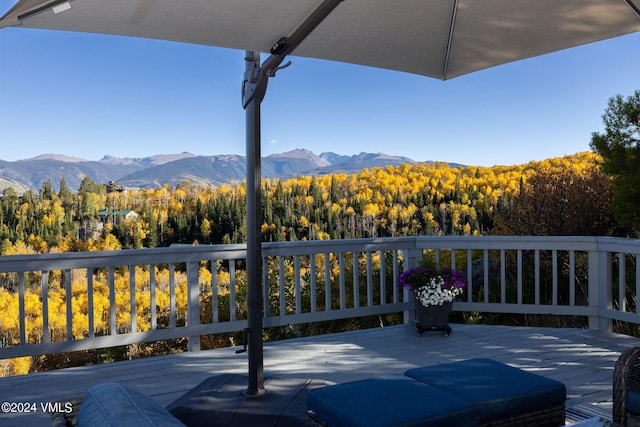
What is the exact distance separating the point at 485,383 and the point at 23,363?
1010 cm

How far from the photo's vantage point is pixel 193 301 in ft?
13.4

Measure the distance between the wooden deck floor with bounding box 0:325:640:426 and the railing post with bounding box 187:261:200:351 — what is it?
0.13 metres

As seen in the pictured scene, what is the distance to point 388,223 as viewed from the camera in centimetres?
991

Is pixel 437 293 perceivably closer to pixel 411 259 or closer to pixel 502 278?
pixel 411 259

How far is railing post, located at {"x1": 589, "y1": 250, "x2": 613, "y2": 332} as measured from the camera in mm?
4449

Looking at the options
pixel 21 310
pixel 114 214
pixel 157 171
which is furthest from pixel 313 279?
pixel 157 171

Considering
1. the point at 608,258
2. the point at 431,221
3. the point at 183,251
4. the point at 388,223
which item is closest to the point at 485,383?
the point at 183,251

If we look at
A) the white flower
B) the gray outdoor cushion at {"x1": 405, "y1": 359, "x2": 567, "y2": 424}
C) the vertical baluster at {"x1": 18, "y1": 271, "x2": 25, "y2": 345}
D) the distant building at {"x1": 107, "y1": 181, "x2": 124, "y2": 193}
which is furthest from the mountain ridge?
the gray outdoor cushion at {"x1": 405, "y1": 359, "x2": 567, "y2": 424}

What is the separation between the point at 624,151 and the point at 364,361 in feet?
13.1

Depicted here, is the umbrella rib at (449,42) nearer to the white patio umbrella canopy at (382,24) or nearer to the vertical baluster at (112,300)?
the white patio umbrella canopy at (382,24)

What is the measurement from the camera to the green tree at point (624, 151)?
5.47 m

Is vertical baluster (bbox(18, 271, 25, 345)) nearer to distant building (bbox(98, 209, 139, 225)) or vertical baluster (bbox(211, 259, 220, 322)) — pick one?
vertical baluster (bbox(211, 259, 220, 322))

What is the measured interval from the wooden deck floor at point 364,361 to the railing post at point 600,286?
170 millimetres

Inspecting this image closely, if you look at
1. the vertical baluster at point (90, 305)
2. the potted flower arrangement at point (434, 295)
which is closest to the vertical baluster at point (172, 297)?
the vertical baluster at point (90, 305)
